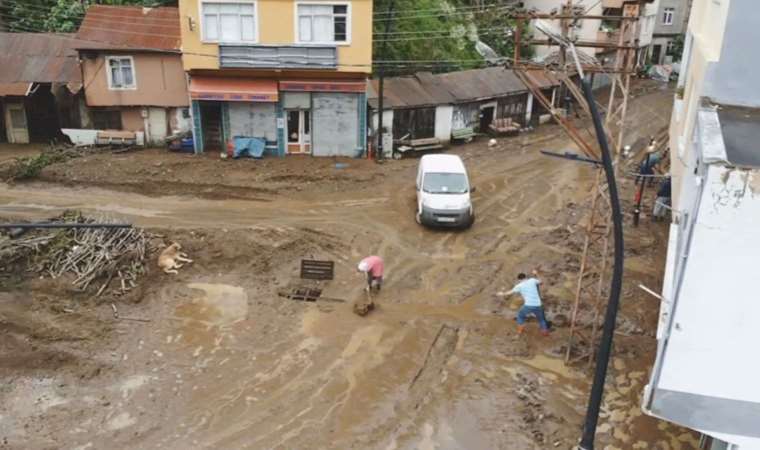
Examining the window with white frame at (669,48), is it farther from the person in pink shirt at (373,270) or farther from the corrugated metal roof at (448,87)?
the person in pink shirt at (373,270)

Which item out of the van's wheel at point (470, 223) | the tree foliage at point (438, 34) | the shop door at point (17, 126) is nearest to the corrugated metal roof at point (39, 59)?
the shop door at point (17, 126)

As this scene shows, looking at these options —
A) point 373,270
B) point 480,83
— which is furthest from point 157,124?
point 373,270

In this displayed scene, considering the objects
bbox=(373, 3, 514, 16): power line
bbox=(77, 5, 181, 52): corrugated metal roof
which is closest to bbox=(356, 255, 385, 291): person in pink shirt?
bbox=(77, 5, 181, 52): corrugated metal roof

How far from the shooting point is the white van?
2036 centimetres

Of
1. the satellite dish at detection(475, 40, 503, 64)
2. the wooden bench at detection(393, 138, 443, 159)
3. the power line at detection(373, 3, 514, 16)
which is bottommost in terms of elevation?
the wooden bench at detection(393, 138, 443, 159)

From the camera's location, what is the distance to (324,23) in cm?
2548

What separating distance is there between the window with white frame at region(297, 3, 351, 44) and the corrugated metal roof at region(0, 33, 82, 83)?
975 cm

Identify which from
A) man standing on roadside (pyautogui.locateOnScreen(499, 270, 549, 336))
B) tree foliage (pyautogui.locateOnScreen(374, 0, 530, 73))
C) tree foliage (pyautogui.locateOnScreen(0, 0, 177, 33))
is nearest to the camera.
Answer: man standing on roadside (pyautogui.locateOnScreen(499, 270, 549, 336))

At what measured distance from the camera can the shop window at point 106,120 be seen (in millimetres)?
28141

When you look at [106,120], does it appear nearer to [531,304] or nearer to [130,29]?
[130,29]

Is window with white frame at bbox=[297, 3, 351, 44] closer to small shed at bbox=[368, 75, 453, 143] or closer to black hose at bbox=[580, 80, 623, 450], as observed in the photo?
small shed at bbox=[368, 75, 453, 143]

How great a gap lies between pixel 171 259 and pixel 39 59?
16.1 meters

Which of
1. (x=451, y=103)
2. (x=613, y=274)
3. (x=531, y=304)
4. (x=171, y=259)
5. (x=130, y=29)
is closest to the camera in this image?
(x=613, y=274)

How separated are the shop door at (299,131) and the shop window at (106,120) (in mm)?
7604
